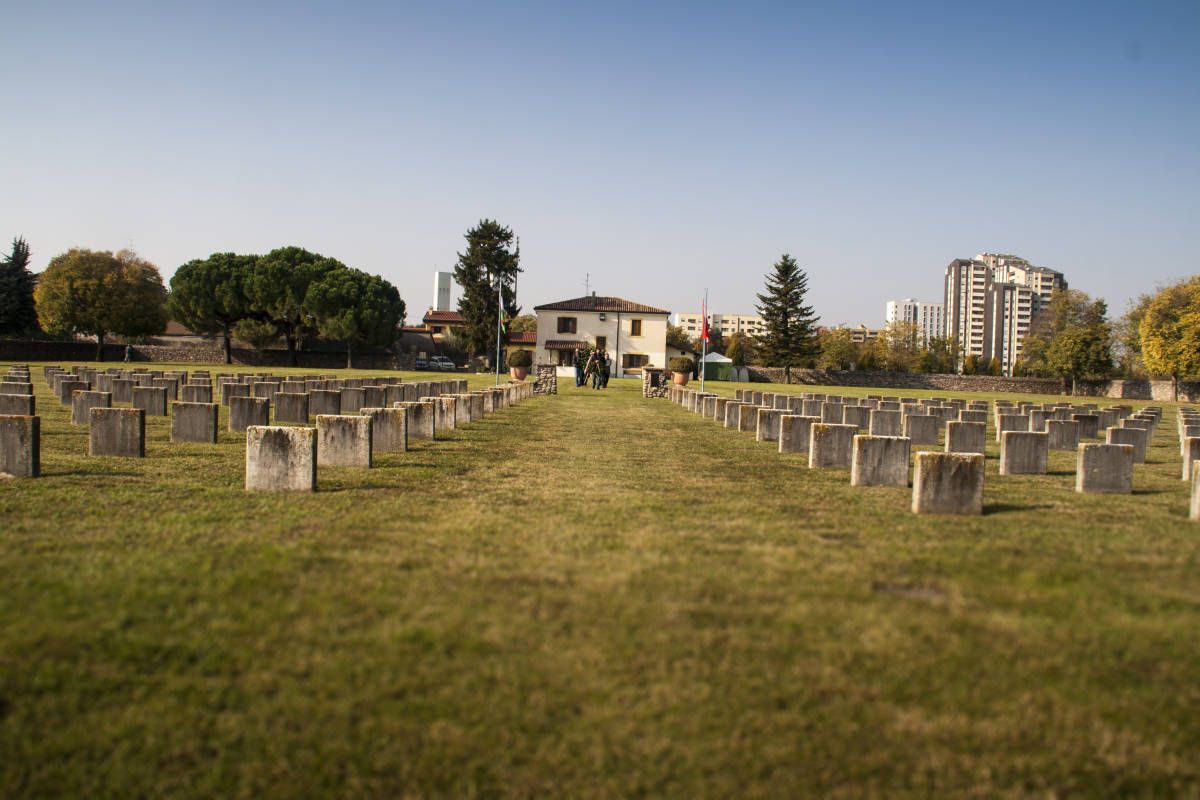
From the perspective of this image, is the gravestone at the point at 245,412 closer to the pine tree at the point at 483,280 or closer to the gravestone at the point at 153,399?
the gravestone at the point at 153,399

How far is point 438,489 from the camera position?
8.65m

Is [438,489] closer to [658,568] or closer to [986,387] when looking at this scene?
[658,568]

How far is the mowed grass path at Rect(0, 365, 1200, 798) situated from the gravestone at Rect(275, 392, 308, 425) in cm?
732

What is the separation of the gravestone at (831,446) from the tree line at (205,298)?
61.0 m

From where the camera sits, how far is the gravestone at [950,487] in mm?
7809

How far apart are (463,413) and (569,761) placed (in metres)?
14.0

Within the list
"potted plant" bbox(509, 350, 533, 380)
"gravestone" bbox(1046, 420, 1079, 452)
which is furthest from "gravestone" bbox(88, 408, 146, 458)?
"potted plant" bbox(509, 350, 533, 380)

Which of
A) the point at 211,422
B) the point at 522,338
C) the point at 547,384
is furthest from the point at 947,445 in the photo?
the point at 522,338

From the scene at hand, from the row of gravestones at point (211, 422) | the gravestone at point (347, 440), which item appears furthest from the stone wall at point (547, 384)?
the gravestone at point (347, 440)

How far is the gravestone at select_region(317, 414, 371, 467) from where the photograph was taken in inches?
391

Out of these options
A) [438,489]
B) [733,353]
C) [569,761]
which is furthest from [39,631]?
[733,353]

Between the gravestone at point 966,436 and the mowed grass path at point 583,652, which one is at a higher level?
the gravestone at point 966,436

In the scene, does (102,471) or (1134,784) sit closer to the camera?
(1134,784)

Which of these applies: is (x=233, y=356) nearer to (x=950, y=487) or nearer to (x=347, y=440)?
(x=347, y=440)
